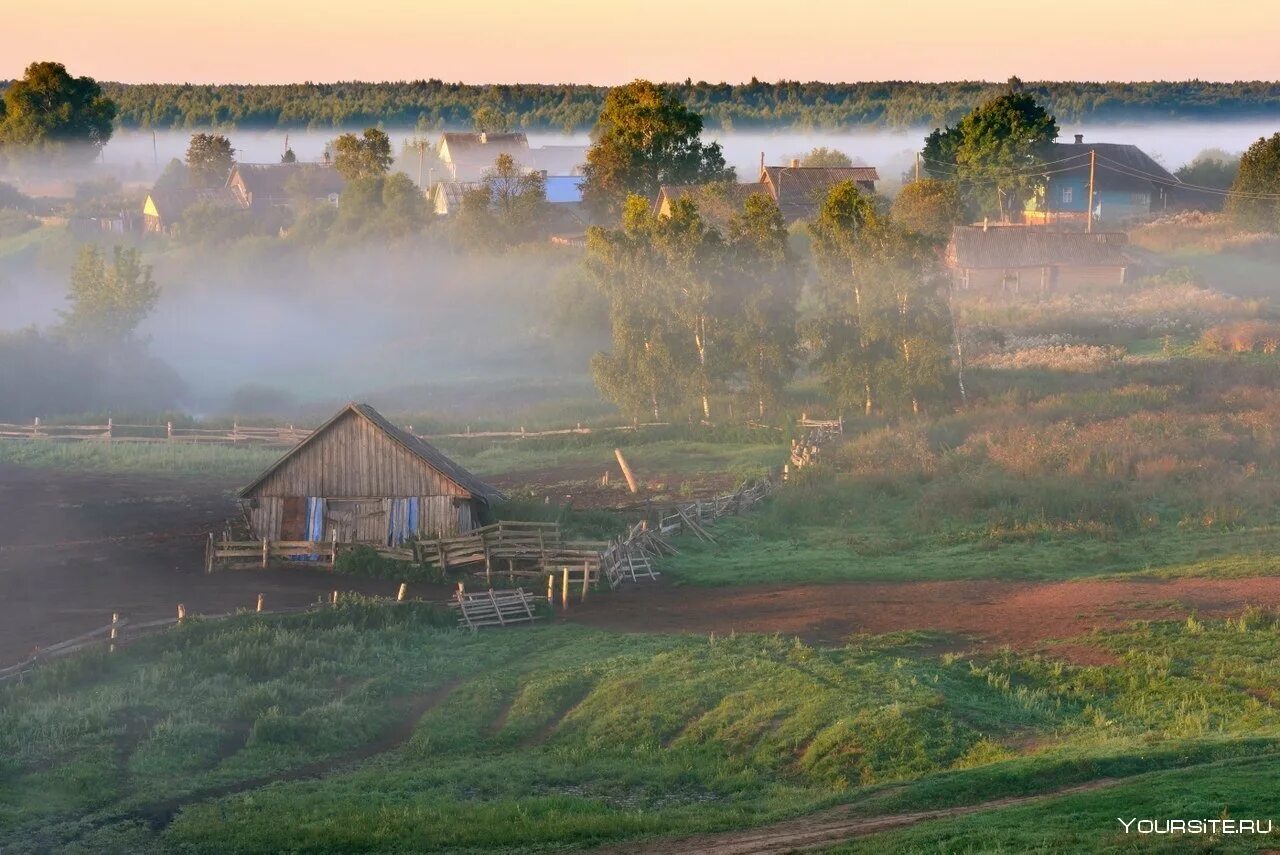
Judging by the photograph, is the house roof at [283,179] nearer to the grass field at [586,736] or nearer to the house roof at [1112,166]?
the house roof at [1112,166]

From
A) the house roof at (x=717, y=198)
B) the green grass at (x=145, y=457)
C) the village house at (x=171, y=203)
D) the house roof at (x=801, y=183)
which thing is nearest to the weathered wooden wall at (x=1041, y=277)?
the house roof at (x=717, y=198)

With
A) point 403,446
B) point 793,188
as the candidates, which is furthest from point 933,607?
point 793,188

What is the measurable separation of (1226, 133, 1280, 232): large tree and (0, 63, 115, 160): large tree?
98.2 meters

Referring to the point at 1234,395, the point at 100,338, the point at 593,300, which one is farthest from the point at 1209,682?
the point at 100,338

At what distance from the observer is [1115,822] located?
17.9 m

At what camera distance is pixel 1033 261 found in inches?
3408

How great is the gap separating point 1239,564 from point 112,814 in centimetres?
2662

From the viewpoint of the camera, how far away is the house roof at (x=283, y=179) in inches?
5212

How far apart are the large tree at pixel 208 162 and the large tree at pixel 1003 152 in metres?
69.1

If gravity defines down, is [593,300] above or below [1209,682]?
above

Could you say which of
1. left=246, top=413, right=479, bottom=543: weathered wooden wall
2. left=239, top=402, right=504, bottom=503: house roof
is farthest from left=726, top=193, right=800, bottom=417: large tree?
left=246, top=413, right=479, bottom=543: weathered wooden wall

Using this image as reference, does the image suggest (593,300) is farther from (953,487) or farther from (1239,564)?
(1239,564)

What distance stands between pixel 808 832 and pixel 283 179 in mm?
122021

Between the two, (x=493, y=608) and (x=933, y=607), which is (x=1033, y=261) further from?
(x=493, y=608)
